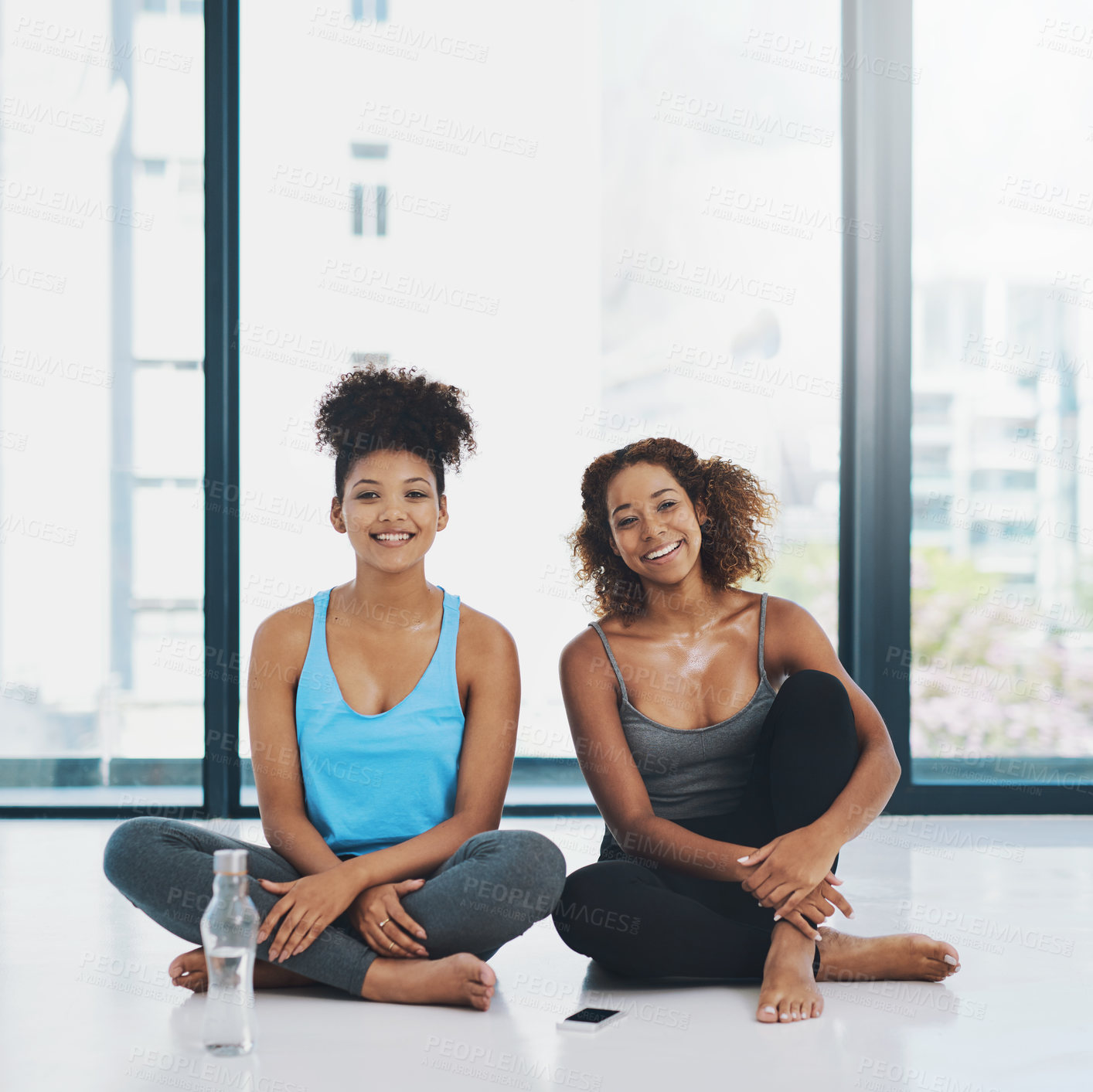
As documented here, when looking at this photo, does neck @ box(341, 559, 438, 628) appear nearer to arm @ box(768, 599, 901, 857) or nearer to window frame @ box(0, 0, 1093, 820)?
arm @ box(768, 599, 901, 857)

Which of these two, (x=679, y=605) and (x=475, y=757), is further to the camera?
(x=679, y=605)

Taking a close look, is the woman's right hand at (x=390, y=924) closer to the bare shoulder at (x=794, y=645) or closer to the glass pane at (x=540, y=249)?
the bare shoulder at (x=794, y=645)

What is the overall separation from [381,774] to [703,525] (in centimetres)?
63

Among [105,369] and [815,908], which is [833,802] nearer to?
[815,908]

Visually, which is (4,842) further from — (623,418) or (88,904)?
(623,418)

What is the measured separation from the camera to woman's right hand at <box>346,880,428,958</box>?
1.37 meters

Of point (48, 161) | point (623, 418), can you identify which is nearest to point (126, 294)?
point (48, 161)

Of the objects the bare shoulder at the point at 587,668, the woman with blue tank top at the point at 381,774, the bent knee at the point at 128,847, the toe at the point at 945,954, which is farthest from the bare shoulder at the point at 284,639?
the toe at the point at 945,954

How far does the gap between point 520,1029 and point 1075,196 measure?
2.38 metres

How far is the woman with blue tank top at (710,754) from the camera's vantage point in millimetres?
1413

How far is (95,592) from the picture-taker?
108 inches

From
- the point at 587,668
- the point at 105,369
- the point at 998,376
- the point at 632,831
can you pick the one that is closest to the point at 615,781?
the point at 632,831

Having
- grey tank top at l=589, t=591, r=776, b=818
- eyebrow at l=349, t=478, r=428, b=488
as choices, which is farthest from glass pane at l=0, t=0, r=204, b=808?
grey tank top at l=589, t=591, r=776, b=818

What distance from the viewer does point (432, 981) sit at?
1.33 m
